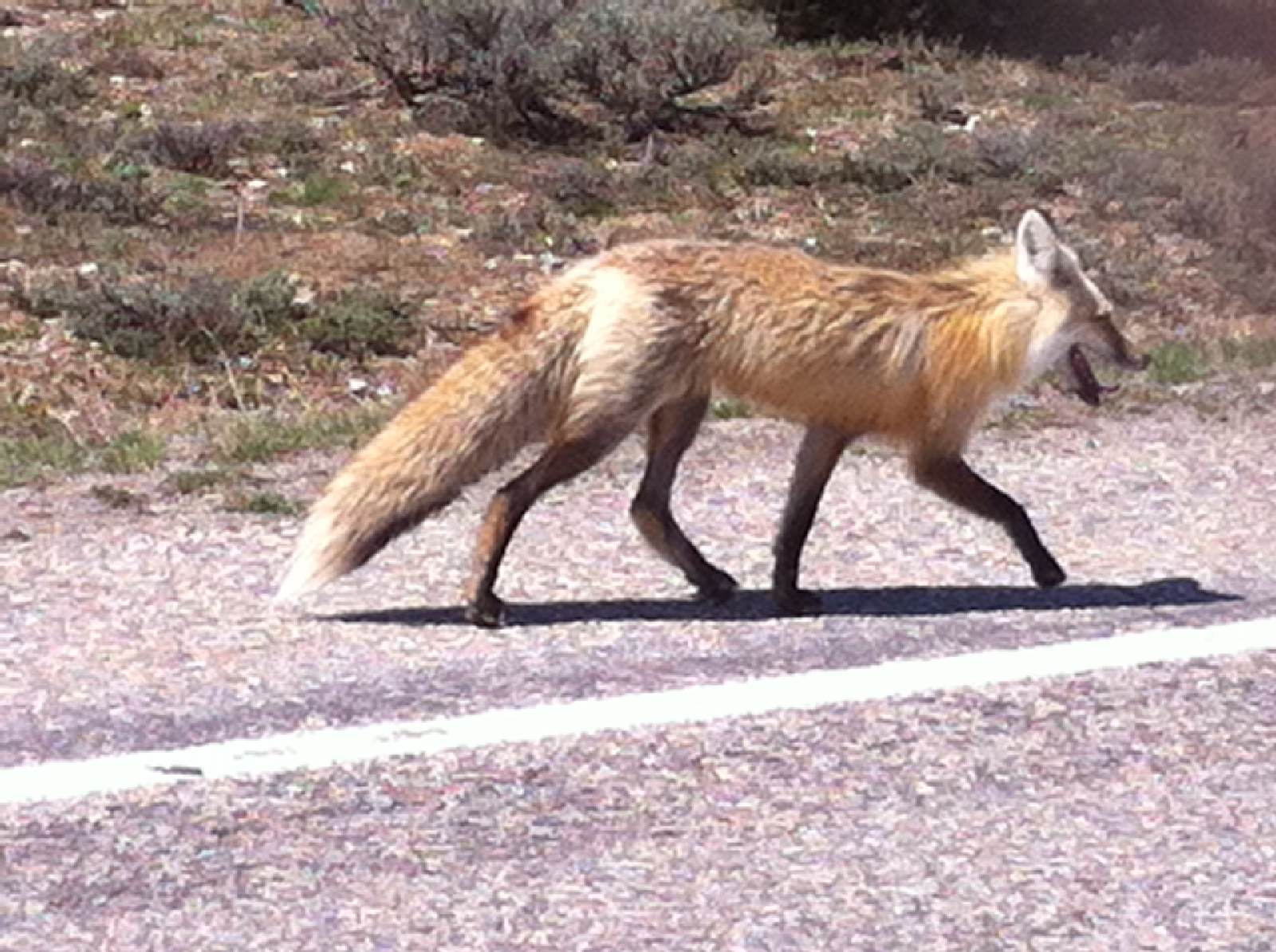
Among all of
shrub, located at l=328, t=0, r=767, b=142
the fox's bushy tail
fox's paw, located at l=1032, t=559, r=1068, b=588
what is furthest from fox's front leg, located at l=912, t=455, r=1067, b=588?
shrub, located at l=328, t=0, r=767, b=142

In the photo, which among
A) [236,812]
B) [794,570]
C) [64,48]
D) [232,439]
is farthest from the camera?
[64,48]

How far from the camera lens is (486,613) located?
6.55 meters

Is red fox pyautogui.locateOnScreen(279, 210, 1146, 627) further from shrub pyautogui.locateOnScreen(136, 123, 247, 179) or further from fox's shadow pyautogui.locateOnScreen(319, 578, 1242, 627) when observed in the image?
shrub pyautogui.locateOnScreen(136, 123, 247, 179)

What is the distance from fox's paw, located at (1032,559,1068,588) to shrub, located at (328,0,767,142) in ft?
32.4

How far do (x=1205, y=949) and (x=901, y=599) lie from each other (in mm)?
2653

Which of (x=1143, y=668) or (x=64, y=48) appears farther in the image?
(x=64, y=48)

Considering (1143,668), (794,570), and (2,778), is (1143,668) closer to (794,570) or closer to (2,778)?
(794,570)

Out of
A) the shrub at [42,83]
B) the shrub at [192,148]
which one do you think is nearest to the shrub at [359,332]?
the shrub at [192,148]

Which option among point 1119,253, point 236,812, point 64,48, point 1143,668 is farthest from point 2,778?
point 64,48

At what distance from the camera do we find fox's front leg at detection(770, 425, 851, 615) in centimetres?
687

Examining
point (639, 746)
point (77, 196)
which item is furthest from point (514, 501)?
point (77, 196)

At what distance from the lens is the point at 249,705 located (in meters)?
5.63

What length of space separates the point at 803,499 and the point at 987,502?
0.58 m

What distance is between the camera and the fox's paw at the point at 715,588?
696cm
